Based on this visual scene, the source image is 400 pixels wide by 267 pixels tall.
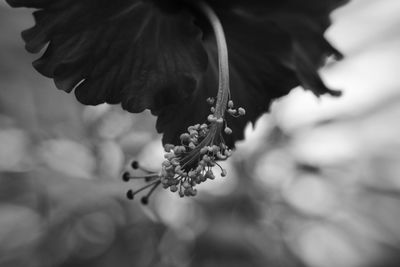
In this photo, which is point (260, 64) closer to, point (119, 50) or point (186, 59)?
point (186, 59)

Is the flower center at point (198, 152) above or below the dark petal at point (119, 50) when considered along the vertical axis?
below

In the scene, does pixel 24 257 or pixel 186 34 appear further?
pixel 24 257

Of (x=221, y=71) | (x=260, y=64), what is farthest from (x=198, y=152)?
(x=260, y=64)

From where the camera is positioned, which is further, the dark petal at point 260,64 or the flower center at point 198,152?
the dark petal at point 260,64

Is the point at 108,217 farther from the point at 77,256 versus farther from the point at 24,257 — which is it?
the point at 24,257

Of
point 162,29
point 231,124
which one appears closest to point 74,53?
point 162,29

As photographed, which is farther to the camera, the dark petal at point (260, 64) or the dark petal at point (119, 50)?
the dark petal at point (260, 64)

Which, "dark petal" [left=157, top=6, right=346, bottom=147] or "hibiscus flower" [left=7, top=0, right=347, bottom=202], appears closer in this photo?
"hibiscus flower" [left=7, top=0, right=347, bottom=202]
